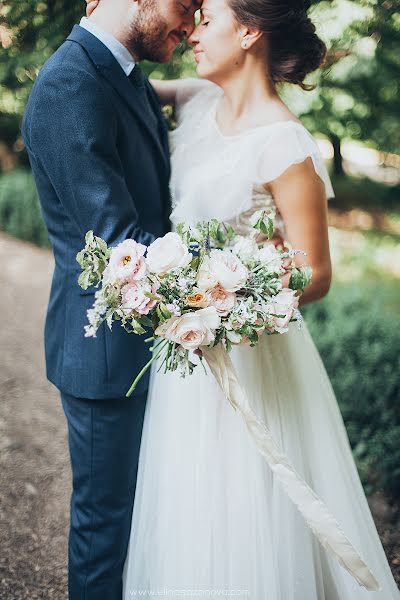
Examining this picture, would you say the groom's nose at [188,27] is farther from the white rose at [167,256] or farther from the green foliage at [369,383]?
the green foliage at [369,383]

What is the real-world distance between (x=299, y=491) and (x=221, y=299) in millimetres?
580

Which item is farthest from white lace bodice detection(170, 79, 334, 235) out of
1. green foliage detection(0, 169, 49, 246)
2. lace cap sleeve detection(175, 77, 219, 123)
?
green foliage detection(0, 169, 49, 246)

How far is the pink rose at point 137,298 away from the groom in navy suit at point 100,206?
298mm

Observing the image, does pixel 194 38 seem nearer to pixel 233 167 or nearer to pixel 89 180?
pixel 233 167

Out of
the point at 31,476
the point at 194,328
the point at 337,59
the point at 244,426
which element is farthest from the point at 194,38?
the point at 31,476

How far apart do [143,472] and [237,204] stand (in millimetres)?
958

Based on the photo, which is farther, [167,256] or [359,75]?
[359,75]

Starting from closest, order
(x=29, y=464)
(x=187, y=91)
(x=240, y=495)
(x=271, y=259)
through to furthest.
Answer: (x=271, y=259) → (x=240, y=495) → (x=187, y=91) → (x=29, y=464)

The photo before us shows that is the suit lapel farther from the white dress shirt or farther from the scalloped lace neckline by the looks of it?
the scalloped lace neckline

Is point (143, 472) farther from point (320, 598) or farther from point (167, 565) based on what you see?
point (320, 598)

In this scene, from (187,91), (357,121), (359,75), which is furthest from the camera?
(357,121)

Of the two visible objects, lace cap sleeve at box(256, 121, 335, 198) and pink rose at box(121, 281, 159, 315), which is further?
lace cap sleeve at box(256, 121, 335, 198)

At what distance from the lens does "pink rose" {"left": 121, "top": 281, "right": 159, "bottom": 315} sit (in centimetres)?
141

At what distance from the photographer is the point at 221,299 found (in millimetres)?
1470
